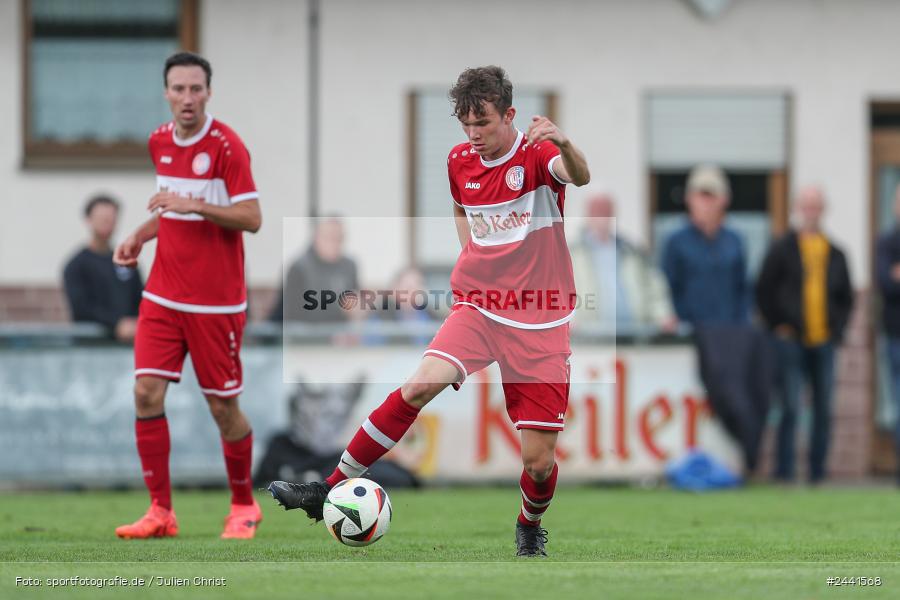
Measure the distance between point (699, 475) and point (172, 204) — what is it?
6.63 metres

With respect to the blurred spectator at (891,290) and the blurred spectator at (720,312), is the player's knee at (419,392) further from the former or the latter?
the blurred spectator at (891,290)

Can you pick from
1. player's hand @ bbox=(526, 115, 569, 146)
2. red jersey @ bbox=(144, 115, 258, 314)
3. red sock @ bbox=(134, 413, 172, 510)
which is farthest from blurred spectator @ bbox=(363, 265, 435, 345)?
player's hand @ bbox=(526, 115, 569, 146)

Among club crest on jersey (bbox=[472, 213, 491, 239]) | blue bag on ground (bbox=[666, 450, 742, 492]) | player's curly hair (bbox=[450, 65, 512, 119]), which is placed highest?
player's curly hair (bbox=[450, 65, 512, 119])

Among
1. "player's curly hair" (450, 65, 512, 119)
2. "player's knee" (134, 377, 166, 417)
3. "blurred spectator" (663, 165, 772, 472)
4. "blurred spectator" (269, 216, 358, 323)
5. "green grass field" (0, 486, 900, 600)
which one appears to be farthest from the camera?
"blurred spectator" (663, 165, 772, 472)

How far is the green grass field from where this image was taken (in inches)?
246

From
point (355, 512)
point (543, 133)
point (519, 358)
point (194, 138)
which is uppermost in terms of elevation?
point (194, 138)

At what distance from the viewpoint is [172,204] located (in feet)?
28.2

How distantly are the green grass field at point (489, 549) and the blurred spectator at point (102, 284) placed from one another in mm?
1415

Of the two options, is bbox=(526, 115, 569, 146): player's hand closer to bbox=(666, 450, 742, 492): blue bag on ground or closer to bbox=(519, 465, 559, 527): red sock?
bbox=(519, 465, 559, 527): red sock

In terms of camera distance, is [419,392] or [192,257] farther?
[192,257]

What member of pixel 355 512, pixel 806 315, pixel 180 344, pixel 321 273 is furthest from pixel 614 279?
pixel 355 512

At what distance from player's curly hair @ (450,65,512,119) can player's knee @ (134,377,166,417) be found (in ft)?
7.96

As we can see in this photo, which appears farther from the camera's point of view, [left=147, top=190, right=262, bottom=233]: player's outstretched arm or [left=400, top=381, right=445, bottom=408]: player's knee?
[left=147, top=190, right=262, bottom=233]: player's outstretched arm

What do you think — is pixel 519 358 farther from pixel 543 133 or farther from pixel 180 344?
pixel 180 344
